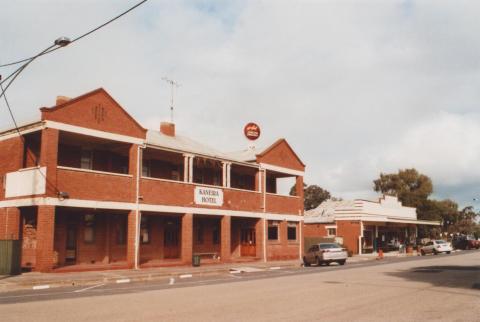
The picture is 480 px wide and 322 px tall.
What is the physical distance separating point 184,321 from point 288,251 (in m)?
29.3

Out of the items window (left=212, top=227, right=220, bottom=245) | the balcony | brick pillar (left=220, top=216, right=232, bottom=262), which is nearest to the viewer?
the balcony

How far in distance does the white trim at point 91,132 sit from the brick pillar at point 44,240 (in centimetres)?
369

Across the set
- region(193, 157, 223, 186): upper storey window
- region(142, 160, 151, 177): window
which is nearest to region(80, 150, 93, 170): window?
region(142, 160, 151, 177): window

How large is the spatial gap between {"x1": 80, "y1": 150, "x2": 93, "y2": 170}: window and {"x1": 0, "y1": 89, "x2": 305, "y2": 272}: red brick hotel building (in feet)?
0.18

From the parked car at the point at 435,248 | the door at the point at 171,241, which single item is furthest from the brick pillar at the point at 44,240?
the parked car at the point at 435,248

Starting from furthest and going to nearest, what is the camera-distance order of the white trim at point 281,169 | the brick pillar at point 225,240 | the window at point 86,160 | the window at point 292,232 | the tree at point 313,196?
the tree at point 313,196
the window at point 292,232
the white trim at point 281,169
the brick pillar at point 225,240
the window at point 86,160

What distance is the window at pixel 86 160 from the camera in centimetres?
2783

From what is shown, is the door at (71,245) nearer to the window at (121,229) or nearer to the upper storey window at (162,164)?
the window at (121,229)

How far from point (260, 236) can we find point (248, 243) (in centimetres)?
221

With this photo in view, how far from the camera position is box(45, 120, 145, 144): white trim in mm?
23581

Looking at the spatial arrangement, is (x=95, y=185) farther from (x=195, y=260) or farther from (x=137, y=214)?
(x=195, y=260)

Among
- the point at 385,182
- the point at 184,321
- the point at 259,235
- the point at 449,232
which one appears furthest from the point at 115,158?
the point at 449,232

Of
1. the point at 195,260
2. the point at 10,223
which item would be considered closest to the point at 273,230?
the point at 195,260

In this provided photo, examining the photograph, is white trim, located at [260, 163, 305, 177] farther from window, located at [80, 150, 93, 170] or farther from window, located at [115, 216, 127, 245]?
window, located at [80, 150, 93, 170]
